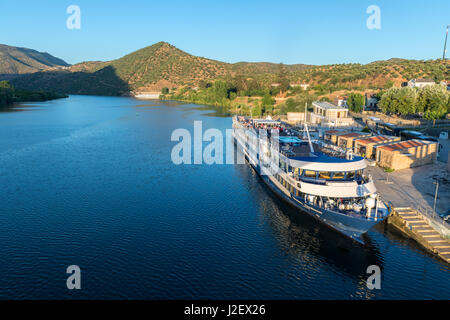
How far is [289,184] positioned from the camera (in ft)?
115

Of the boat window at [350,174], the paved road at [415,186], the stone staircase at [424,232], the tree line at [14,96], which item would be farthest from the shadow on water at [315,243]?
the tree line at [14,96]

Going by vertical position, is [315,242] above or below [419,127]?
below

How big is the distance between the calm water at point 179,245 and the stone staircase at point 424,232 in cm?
102

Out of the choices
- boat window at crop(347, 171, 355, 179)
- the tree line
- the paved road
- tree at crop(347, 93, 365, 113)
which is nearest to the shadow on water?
boat window at crop(347, 171, 355, 179)

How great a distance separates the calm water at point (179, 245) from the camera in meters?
22.1

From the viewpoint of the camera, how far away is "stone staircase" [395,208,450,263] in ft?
84.0

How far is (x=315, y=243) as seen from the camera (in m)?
28.2

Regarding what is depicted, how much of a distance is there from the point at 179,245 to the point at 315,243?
1227 cm

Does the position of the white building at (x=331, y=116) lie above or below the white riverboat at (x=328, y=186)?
above

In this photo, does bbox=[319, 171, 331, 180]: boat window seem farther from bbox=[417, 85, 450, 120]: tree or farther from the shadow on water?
bbox=[417, 85, 450, 120]: tree

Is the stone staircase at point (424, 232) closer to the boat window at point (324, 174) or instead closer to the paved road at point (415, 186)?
the paved road at point (415, 186)
